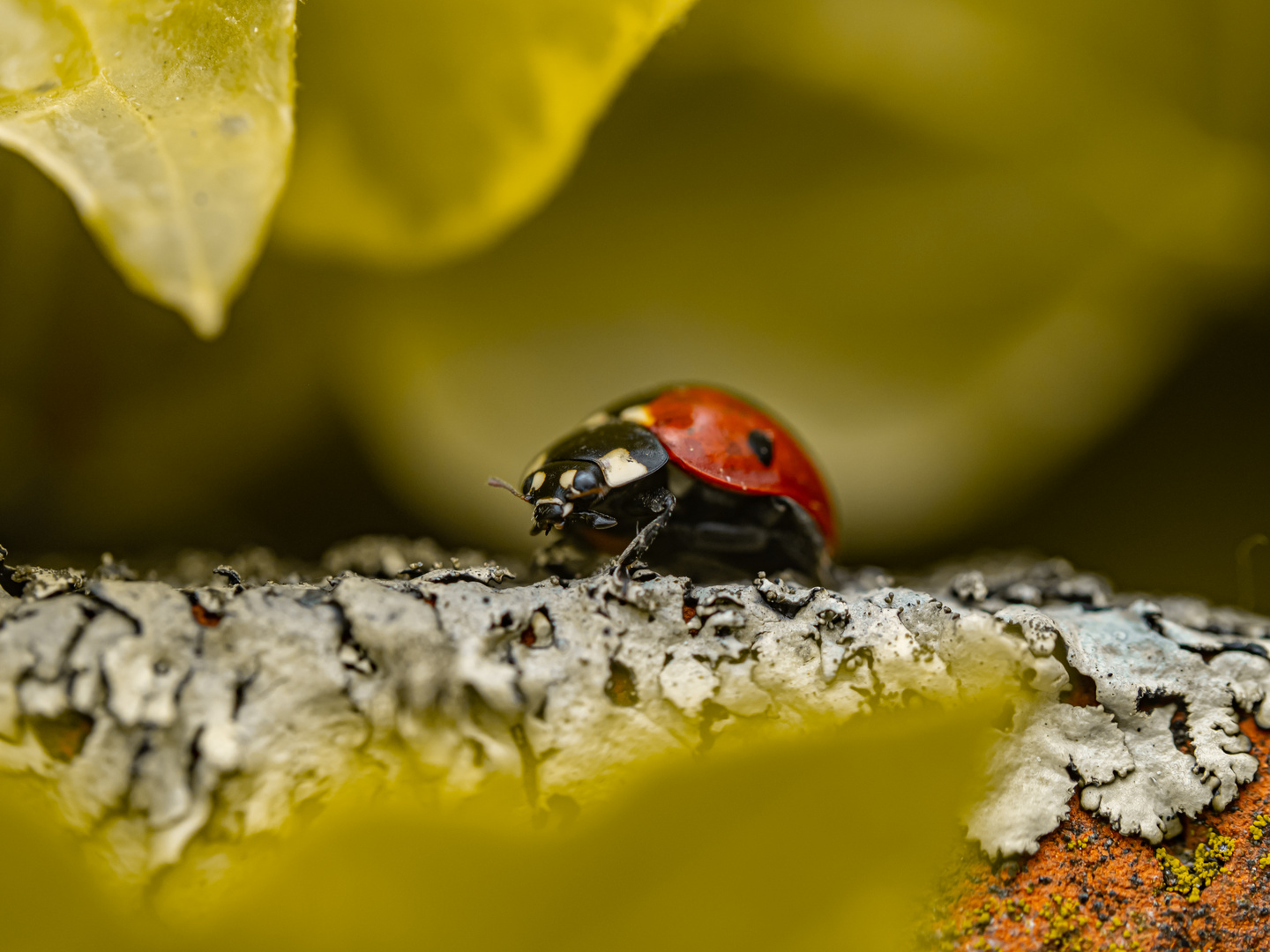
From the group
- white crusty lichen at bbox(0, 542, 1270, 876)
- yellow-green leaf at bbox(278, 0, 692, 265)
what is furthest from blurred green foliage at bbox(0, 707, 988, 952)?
yellow-green leaf at bbox(278, 0, 692, 265)

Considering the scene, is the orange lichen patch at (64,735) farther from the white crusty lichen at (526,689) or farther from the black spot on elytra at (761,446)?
the black spot on elytra at (761,446)

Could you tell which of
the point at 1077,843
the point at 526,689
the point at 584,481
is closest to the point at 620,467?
the point at 584,481

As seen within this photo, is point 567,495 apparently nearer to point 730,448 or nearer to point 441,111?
point 730,448

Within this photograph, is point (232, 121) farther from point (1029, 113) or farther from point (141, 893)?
point (1029, 113)

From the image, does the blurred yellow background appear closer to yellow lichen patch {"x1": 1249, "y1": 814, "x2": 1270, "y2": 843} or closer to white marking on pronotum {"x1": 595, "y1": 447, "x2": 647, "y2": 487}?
white marking on pronotum {"x1": 595, "y1": 447, "x2": 647, "y2": 487}

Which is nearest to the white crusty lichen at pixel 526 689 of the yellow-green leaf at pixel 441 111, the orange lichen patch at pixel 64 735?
the orange lichen patch at pixel 64 735

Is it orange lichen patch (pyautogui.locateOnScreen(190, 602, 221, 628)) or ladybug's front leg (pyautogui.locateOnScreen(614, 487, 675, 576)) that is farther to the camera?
ladybug's front leg (pyautogui.locateOnScreen(614, 487, 675, 576))

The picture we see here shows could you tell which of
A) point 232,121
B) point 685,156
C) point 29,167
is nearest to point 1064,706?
point 232,121
